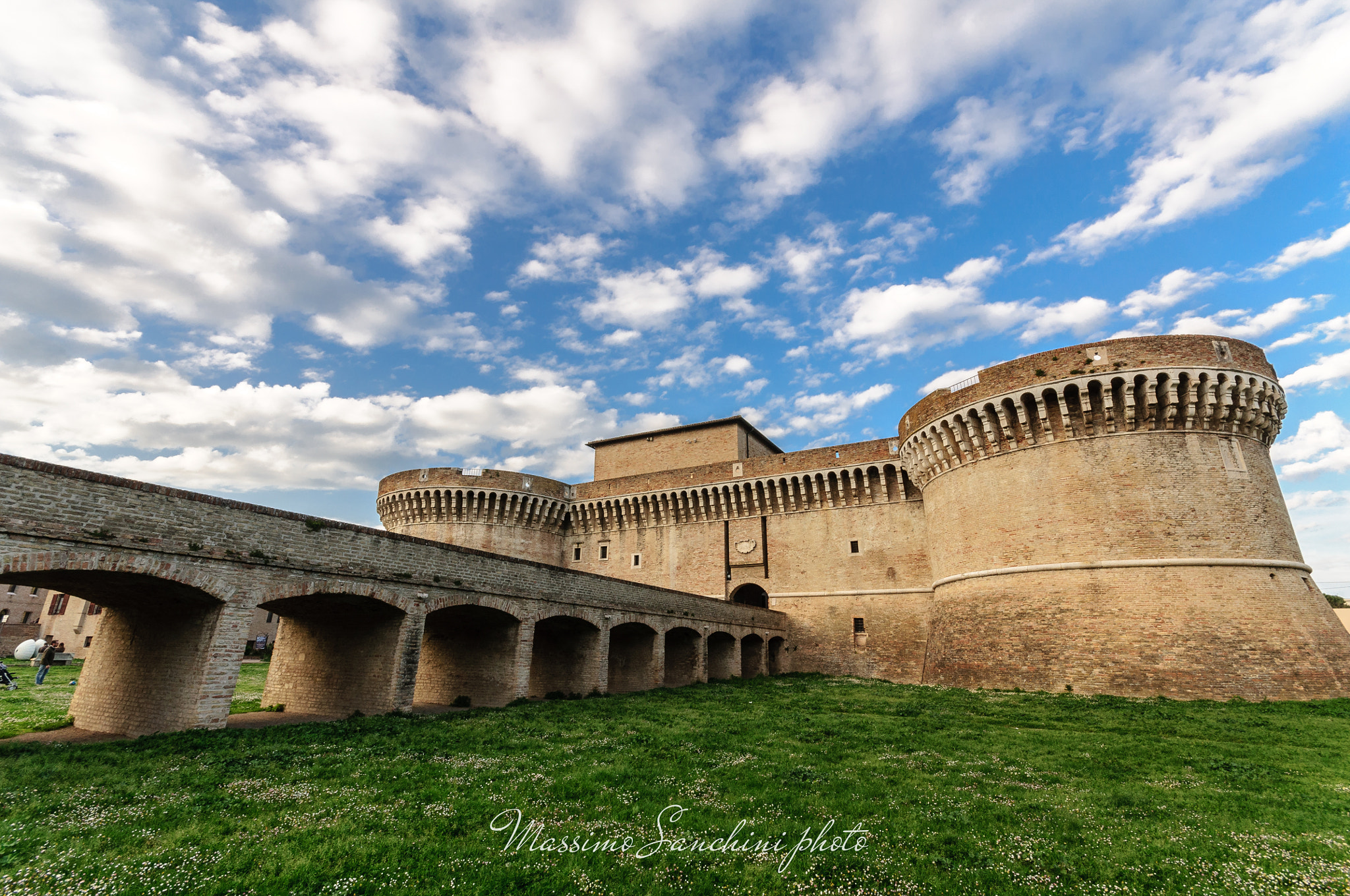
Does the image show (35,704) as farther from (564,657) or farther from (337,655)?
(564,657)

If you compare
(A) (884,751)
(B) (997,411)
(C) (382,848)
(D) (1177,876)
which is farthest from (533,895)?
(B) (997,411)

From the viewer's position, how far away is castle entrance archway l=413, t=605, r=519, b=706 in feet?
54.3

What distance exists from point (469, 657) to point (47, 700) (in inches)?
448

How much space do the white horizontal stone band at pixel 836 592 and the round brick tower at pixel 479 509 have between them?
1293 centimetres

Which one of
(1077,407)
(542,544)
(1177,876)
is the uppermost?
(1077,407)

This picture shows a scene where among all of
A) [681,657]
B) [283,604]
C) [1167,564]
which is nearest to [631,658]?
[681,657]

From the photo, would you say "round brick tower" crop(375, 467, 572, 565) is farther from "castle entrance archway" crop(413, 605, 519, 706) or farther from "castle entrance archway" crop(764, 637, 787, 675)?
"castle entrance archway" crop(413, 605, 519, 706)

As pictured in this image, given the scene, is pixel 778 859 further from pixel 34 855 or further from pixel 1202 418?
pixel 1202 418

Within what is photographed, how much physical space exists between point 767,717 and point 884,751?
14.0 feet

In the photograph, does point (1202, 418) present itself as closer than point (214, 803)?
No

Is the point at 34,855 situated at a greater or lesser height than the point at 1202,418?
lesser

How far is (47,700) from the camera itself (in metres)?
16.6

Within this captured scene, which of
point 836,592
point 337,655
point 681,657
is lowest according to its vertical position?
point 681,657

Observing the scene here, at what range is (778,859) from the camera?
5730mm
